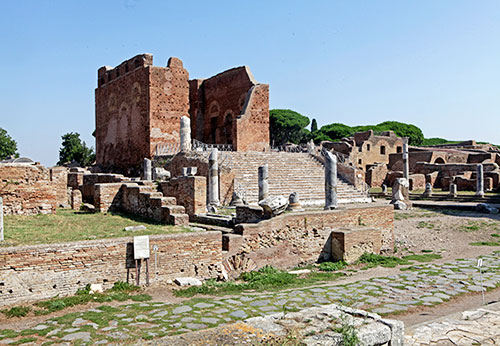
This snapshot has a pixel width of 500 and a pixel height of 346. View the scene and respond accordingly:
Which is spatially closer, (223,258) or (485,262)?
(223,258)

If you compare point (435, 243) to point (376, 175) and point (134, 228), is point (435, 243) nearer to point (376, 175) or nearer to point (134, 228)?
point (134, 228)

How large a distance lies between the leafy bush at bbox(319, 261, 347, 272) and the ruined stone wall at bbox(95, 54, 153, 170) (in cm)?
1683

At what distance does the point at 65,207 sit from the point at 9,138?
4170 centimetres

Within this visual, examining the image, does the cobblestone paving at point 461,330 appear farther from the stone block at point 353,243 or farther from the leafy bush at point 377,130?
the leafy bush at point 377,130

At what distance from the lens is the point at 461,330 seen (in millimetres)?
4902

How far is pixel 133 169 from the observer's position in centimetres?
2584

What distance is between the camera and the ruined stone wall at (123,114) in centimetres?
2475

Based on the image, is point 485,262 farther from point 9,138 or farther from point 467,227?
point 9,138

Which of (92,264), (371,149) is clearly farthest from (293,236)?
(371,149)

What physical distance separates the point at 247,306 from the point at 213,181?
1102 centimetres

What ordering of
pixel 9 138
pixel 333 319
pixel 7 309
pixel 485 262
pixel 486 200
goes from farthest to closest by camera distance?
pixel 9 138
pixel 486 200
pixel 485 262
pixel 7 309
pixel 333 319

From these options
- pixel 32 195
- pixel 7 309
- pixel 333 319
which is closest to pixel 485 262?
pixel 333 319

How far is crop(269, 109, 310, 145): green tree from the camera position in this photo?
71.0 metres

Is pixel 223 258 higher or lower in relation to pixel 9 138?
lower
